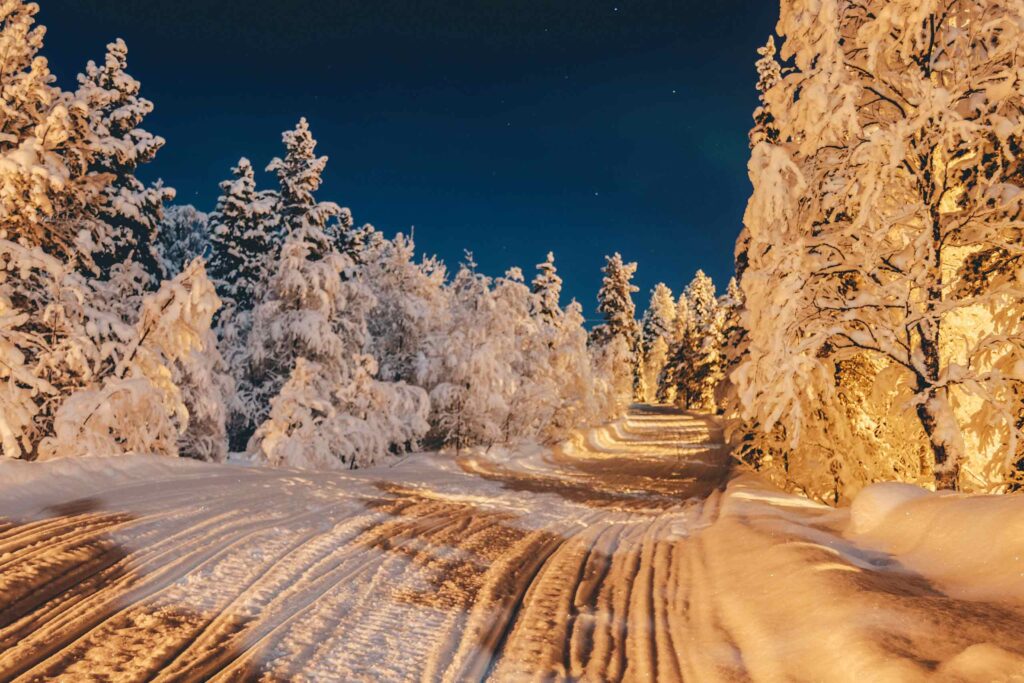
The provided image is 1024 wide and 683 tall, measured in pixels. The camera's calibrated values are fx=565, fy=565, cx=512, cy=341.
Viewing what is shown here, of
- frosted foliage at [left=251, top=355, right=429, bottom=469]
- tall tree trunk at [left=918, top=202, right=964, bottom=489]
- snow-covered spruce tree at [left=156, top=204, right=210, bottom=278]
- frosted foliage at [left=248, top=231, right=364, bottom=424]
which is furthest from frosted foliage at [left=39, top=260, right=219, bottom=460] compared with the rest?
snow-covered spruce tree at [left=156, top=204, right=210, bottom=278]

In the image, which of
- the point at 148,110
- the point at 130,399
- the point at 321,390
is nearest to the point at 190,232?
the point at 148,110

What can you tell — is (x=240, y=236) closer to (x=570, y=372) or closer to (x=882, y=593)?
(x=570, y=372)

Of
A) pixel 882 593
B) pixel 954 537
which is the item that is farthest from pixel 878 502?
pixel 882 593

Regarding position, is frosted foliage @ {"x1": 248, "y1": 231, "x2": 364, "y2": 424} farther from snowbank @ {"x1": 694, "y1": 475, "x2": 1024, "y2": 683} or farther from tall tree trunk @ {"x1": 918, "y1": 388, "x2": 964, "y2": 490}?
tall tree trunk @ {"x1": 918, "y1": 388, "x2": 964, "y2": 490}

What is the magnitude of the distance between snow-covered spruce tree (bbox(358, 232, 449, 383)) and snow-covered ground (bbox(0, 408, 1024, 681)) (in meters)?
14.6

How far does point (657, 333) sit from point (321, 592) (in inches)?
3818

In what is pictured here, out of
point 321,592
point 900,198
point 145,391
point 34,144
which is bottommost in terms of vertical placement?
point 321,592

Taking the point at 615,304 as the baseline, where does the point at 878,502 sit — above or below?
below

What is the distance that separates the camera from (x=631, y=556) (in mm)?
6828

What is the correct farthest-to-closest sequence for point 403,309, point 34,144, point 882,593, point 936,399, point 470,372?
point 403,309
point 470,372
point 34,144
point 936,399
point 882,593

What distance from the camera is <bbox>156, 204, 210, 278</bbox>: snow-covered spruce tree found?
31.4 m

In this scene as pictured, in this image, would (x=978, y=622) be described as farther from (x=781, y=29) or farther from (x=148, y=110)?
(x=148, y=110)

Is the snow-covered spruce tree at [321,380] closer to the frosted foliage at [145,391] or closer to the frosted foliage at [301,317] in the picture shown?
the frosted foliage at [301,317]

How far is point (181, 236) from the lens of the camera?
35188 millimetres
